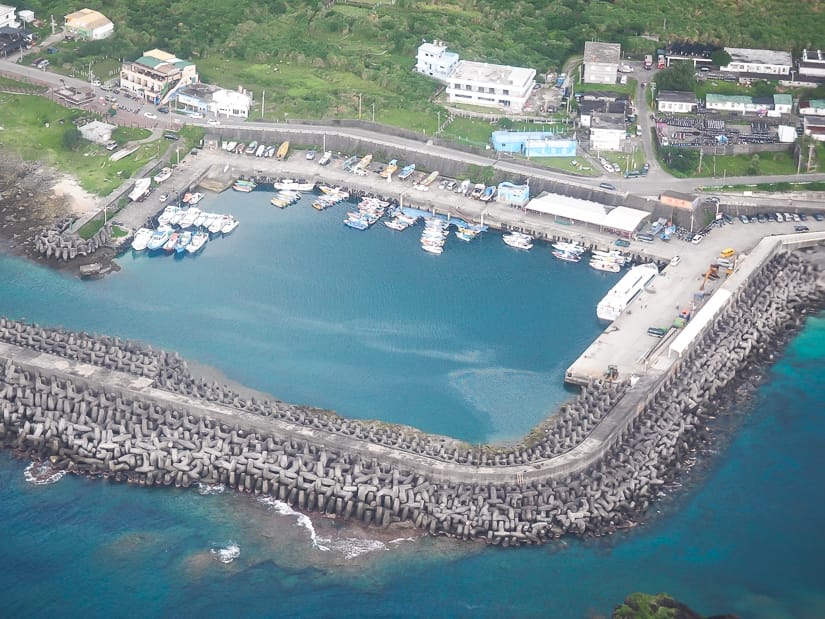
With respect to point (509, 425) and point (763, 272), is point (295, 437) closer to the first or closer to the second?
point (509, 425)

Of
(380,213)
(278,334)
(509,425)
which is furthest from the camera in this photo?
(380,213)

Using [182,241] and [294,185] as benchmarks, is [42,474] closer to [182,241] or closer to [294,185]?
[182,241]

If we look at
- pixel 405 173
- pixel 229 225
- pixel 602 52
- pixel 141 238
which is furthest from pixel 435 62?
pixel 141 238

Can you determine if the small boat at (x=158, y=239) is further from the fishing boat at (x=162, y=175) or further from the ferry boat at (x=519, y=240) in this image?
the ferry boat at (x=519, y=240)

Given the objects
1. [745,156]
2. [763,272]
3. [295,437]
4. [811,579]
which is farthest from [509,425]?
[745,156]

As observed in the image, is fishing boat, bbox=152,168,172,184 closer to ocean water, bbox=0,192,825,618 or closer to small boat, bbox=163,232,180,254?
ocean water, bbox=0,192,825,618

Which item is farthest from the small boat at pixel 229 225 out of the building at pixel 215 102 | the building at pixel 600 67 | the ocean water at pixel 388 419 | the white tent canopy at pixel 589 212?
the building at pixel 600 67
